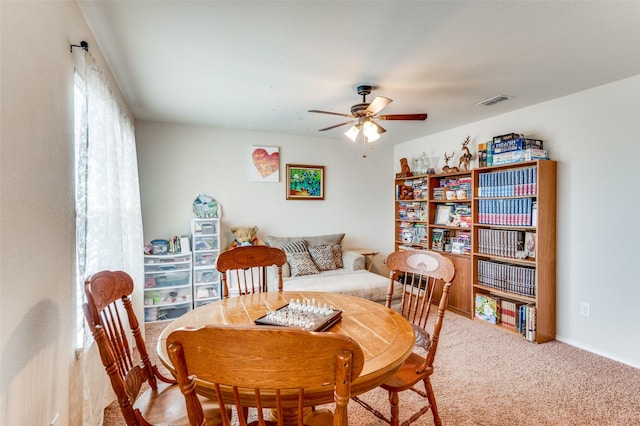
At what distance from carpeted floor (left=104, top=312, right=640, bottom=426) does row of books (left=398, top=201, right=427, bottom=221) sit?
6.75 feet

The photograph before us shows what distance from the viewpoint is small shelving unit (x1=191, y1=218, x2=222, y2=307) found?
13.0 ft

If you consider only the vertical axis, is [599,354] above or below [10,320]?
below

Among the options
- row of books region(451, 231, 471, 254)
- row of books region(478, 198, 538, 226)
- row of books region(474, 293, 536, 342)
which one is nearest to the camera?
row of books region(474, 293, 536, 342)

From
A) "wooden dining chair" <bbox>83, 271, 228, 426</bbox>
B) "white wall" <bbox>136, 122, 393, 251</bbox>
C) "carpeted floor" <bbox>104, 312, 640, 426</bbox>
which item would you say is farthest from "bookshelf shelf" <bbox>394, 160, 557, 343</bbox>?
"wooden dining chair" <bbox>83, 271, 228, 426</bbox>

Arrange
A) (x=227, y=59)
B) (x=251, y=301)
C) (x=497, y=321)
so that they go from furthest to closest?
(x=497, y=321), (x=227, y=59), (x=251, y=301)

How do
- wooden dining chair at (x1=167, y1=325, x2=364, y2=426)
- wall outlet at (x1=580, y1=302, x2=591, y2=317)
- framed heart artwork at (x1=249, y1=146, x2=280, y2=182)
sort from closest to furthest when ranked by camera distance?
wooden dining chair at (x1=167, y1=325, x2=364, y2=426), wall outlet at (x1=580, y1=302, x2=591, y2=317), framed heart artwork at (x1=249, y1=146, x2=280, y2=182)

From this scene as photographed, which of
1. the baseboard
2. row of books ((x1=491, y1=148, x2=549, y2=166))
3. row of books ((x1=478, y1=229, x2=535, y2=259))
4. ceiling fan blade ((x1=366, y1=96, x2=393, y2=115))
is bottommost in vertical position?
the baseboard

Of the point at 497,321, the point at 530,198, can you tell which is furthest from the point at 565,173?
the point at 497,321

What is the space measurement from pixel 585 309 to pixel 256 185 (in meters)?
4.00

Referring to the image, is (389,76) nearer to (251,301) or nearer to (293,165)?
(251,301)

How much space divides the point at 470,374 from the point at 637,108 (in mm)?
2608

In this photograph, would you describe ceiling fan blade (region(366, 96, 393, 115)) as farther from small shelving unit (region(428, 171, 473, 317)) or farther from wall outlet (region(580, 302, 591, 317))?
wall outlet (region(580, 302, 591, 317))

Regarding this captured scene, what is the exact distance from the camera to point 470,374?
8.33 feet

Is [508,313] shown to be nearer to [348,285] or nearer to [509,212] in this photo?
[509,212]
